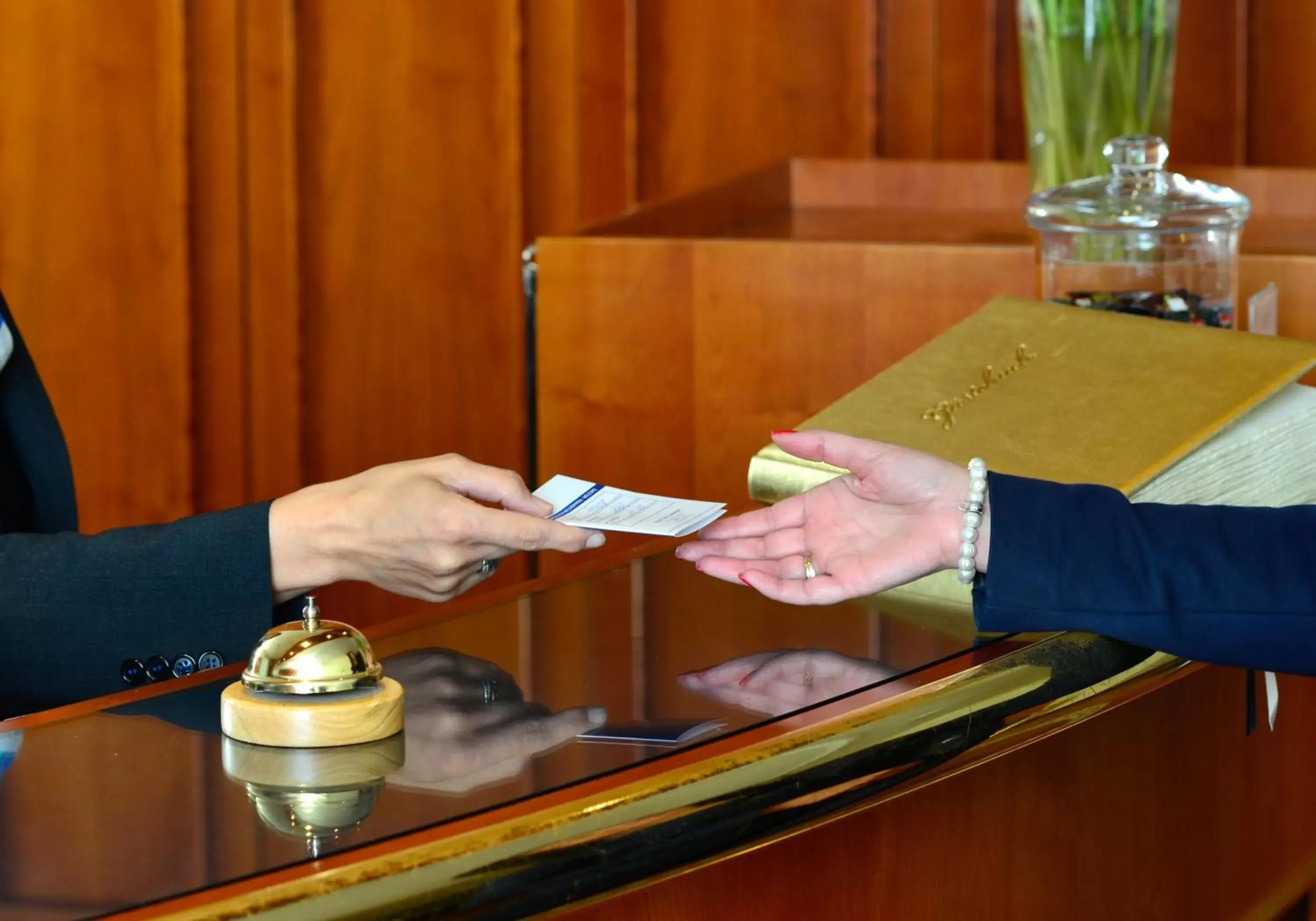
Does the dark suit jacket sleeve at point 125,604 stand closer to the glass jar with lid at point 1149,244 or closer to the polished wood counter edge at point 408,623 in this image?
the polished wood counter edge at point 408,623

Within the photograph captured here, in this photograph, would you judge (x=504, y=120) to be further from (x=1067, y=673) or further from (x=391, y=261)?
(x=1067, y=673)

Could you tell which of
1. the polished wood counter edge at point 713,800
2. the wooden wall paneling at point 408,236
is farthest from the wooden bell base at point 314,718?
the wooden wall paneling at point 408,236

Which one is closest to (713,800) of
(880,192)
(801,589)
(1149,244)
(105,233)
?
(801,589)

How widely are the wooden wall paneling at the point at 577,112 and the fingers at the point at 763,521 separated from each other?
2.50m

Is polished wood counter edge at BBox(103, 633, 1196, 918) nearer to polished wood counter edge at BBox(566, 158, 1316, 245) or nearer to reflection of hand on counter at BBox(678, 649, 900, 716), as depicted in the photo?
reflection of hand on counter at BBox(678, 649, 900, 716)

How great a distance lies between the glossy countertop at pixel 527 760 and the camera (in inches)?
25.2

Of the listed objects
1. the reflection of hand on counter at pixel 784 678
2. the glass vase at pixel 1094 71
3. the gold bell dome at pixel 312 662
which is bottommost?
the reflection of hand on counter at pixel 784 678

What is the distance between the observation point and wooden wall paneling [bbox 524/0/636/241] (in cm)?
362

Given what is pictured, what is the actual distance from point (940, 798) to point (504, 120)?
2.72 meters

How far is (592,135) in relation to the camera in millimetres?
3748

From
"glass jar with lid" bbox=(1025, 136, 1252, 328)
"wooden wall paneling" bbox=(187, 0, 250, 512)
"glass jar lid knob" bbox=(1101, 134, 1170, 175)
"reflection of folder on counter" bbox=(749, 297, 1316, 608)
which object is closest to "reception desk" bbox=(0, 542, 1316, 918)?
"reflection of folder on counter" bbox=(749, 297, 1316, 608)

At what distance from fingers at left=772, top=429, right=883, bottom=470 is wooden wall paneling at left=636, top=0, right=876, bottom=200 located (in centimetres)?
282

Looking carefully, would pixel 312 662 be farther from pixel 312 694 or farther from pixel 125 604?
pixel 125 604

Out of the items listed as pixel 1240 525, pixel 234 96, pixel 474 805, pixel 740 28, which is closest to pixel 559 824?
pixel 474 805
